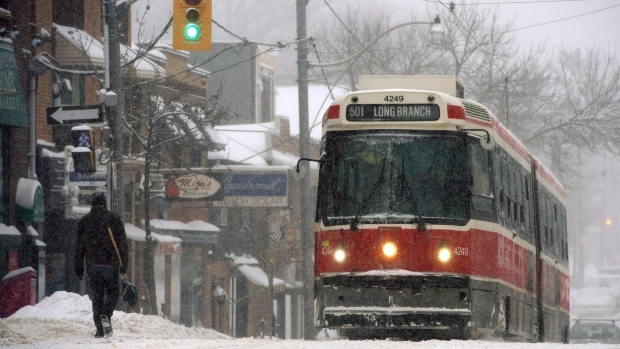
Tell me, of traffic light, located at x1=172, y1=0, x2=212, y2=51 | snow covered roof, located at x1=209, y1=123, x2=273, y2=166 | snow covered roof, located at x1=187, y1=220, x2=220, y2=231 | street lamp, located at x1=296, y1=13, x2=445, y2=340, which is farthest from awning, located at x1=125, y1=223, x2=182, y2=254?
traffic light, located at x1=172, y1=0, x2=212, y2=51

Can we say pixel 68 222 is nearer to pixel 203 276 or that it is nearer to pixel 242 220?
pixel 203 276

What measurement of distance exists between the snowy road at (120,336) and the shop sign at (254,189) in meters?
13.0

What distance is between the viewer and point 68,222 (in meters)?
30.7

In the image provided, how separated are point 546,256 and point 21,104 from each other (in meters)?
11.4

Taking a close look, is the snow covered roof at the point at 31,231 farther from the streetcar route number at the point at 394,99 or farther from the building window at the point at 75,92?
the streetcar route number at the point at 394,99

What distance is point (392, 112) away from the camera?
619 inches

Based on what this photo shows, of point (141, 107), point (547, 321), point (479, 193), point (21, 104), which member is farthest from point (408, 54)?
point (479, 193)

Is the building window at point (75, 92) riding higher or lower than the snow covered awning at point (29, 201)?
higher

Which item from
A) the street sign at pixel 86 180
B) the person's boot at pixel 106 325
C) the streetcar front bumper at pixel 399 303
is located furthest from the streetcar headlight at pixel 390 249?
the street sign at pixel 86 180

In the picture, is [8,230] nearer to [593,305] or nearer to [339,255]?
[339,255]

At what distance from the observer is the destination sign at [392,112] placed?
51.3ft

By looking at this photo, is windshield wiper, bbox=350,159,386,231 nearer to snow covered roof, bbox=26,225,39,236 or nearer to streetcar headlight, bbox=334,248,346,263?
streetcar headlight, bbox=334,248,346,263

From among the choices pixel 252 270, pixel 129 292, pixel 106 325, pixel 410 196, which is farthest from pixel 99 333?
pixel 252 270

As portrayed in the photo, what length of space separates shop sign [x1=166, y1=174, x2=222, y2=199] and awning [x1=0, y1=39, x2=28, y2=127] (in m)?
7.71
